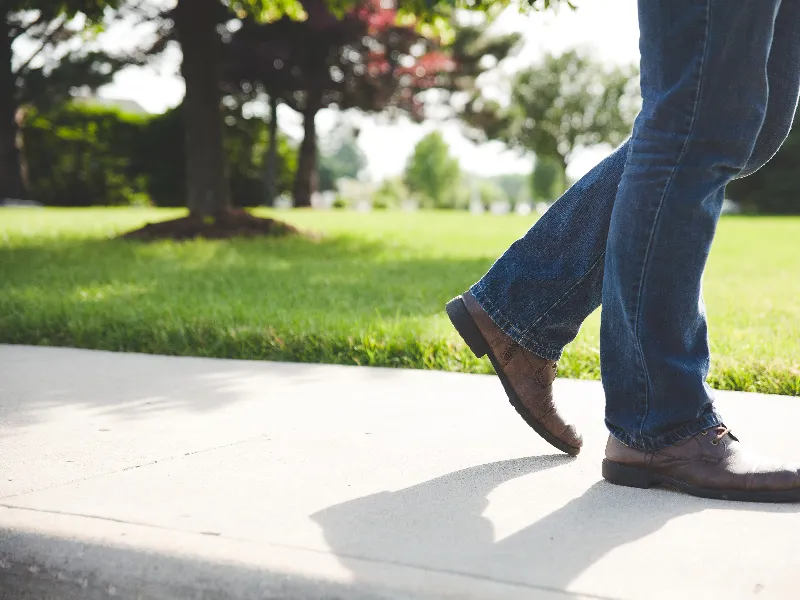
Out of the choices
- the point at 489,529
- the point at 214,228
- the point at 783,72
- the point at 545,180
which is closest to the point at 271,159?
the point at 214,228

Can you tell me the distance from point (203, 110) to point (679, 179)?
321 inches

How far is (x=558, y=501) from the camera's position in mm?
1602

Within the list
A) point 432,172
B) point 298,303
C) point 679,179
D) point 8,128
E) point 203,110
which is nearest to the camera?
point 679,179

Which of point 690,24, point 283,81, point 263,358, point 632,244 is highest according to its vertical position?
point 283,81

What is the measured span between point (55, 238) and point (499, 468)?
303 inches

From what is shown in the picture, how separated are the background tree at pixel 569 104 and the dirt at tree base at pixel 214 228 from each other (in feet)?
151

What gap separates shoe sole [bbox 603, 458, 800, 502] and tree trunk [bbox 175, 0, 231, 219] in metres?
7.78

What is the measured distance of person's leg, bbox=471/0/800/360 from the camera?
1896mm

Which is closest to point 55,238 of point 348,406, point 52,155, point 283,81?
point 348,406

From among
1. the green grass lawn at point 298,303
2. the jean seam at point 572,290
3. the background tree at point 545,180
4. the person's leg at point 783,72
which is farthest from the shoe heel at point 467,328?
the background tree at point 545,180

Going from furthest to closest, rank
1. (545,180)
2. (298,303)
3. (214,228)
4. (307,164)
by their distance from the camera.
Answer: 1. (545,180)
2. (307,164)
3. (214,228)
4. (298,303)

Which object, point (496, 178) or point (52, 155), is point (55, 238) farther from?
point (496, 178)

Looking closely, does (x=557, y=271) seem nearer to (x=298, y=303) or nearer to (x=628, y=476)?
(x=628, y=476)

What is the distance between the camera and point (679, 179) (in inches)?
65.7
